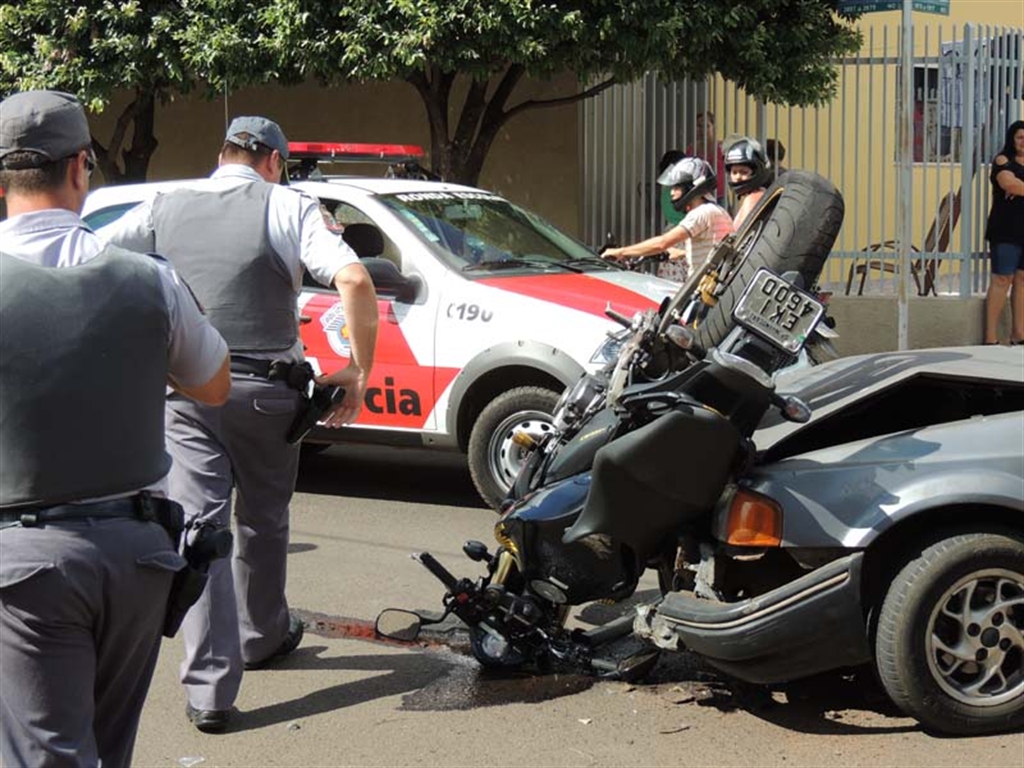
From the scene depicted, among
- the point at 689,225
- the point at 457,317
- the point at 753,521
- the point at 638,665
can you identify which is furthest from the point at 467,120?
the point at 753,521

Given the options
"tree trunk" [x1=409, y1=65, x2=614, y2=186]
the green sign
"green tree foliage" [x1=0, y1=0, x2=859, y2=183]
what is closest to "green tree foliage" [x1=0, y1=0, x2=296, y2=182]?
"green tree foliage" [x1=0, y1=0, x2=859, y2=183]

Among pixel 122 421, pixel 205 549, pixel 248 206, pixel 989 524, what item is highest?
pixel 248 206

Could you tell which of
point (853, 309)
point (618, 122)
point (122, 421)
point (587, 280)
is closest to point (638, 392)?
point (122, 421)

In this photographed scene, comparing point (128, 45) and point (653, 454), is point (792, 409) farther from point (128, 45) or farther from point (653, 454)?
point (128, 45)

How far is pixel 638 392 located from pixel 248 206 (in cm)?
140

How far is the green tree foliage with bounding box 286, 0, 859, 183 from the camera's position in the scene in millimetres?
10805

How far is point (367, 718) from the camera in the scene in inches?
192

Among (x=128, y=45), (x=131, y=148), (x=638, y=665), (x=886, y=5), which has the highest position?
(x=886, y=5)

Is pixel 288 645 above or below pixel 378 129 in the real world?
below

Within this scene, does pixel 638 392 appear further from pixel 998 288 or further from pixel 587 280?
pixel 998 288

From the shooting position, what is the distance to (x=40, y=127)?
3025mm

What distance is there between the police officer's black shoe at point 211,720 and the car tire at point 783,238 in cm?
196

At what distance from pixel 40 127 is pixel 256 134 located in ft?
6.58

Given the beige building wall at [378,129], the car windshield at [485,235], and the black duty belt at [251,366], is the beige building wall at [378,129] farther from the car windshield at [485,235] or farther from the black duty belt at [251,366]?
the black duty belt at [251,366]
